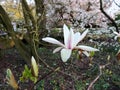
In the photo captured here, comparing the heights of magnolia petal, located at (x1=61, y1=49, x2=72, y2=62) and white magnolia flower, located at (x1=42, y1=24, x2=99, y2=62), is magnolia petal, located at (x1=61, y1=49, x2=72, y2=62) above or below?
below

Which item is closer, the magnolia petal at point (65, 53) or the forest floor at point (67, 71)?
the magnolia petal at point (65, 53)

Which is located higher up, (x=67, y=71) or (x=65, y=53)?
(x=65, y=53)

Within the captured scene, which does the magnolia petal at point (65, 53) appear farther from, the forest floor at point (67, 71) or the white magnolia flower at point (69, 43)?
the forest floor at point (67, 71)

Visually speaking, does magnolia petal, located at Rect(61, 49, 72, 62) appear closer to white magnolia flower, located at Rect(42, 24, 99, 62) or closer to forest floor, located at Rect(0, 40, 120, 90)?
white magnolia flower, located at Rect(42, 24, 99, 62)

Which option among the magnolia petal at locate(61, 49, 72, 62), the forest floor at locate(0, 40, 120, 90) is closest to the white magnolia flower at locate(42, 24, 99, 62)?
the magnolia petal at locate(61, 49, 72, 62)

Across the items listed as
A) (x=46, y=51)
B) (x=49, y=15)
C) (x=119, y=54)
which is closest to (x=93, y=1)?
(x=49, y=15)

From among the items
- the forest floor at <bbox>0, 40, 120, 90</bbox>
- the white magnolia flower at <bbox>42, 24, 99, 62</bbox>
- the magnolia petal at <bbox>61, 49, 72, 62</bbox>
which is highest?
the white magnolia flower at <bbox>42, 24, 99, 62</bbox>

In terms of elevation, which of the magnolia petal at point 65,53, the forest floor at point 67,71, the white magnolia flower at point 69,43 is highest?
the white magnolia flower at point 69,43

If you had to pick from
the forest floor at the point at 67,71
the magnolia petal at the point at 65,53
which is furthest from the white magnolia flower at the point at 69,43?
the forest floor at the point at 67,71

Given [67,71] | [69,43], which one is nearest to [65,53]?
[69,43]

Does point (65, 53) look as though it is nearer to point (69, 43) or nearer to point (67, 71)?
point (69, 43)

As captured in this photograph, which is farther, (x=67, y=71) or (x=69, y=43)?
(x=67, y=71)
